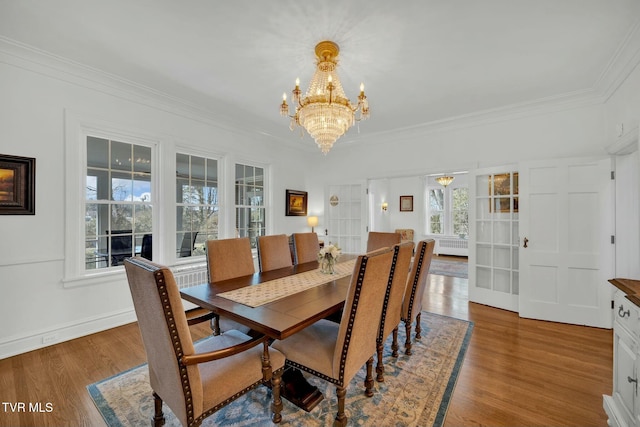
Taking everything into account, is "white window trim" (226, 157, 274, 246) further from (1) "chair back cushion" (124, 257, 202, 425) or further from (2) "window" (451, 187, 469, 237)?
(2) "window" (451, 187, 469, 237)

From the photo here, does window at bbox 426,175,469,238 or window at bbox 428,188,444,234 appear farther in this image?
window at bbox 428,188,444,234

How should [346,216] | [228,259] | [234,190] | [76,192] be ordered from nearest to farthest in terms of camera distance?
1. [228,259]
2. [76,192]
3. [234,190]
4. [346,216]

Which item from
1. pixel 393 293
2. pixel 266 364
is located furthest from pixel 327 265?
pixel 266 364

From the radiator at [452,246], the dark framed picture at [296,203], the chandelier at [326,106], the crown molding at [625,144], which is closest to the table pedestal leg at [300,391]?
the chandelier at [326,106]

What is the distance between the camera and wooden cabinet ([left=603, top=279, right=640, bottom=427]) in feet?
4.65

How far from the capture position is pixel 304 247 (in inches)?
132

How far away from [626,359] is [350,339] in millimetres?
1565

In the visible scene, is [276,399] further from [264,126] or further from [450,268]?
[450,268]

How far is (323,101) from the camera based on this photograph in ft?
7.54

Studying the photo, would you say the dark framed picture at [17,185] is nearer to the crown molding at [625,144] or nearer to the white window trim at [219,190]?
the white window trim at [219,190]

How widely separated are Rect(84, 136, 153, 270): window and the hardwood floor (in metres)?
0.93

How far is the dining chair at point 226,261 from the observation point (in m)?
2.39

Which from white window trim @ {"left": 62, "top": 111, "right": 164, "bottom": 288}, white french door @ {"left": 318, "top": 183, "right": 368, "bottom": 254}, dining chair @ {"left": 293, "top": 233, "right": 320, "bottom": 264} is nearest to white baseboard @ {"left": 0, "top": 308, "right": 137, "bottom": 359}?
white window trim @ {"left": 62, "top": 111, "right": 164, "bottom": 288}

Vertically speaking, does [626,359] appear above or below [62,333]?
above
